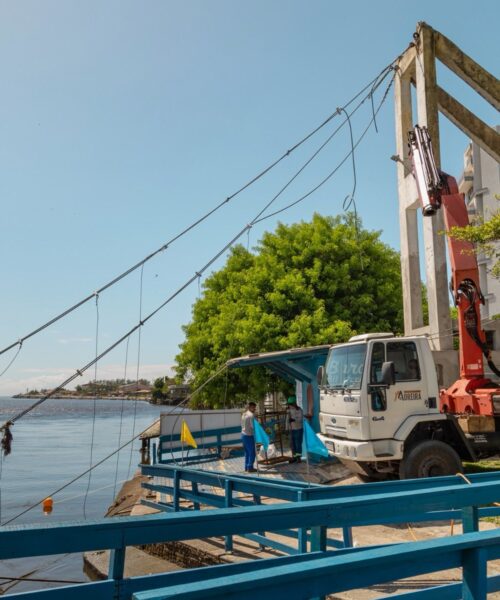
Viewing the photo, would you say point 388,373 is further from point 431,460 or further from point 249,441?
point 249,441

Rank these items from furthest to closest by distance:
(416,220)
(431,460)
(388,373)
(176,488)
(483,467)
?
1. (416,220)
2. (483,467)
3. (431,460)
4. (388,373)
5. (176,488)

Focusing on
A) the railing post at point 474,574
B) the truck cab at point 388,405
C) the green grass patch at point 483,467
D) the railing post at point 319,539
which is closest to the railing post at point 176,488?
the truck cab at point 388,405

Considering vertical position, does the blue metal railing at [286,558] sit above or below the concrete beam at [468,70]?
below

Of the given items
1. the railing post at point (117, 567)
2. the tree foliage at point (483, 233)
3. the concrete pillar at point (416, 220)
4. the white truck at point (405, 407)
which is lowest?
the railing post at point (117, 567)

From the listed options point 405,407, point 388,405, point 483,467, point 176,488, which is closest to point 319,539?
point 176,488

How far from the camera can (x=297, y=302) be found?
28.3 meters

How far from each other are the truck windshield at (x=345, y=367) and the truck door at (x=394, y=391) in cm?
28

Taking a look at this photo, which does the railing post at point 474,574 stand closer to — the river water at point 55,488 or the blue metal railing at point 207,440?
the river water at point 55,488

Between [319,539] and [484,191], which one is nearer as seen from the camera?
[319,539]

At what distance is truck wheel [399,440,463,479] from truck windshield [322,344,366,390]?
1.63m

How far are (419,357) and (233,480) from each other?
16.9 ft

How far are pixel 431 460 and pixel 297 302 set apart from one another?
1767 centimetres

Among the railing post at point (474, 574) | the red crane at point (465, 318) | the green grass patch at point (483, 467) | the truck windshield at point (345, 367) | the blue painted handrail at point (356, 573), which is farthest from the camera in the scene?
the green grass patch at point (483, 467)

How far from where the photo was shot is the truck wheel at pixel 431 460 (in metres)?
10.8
